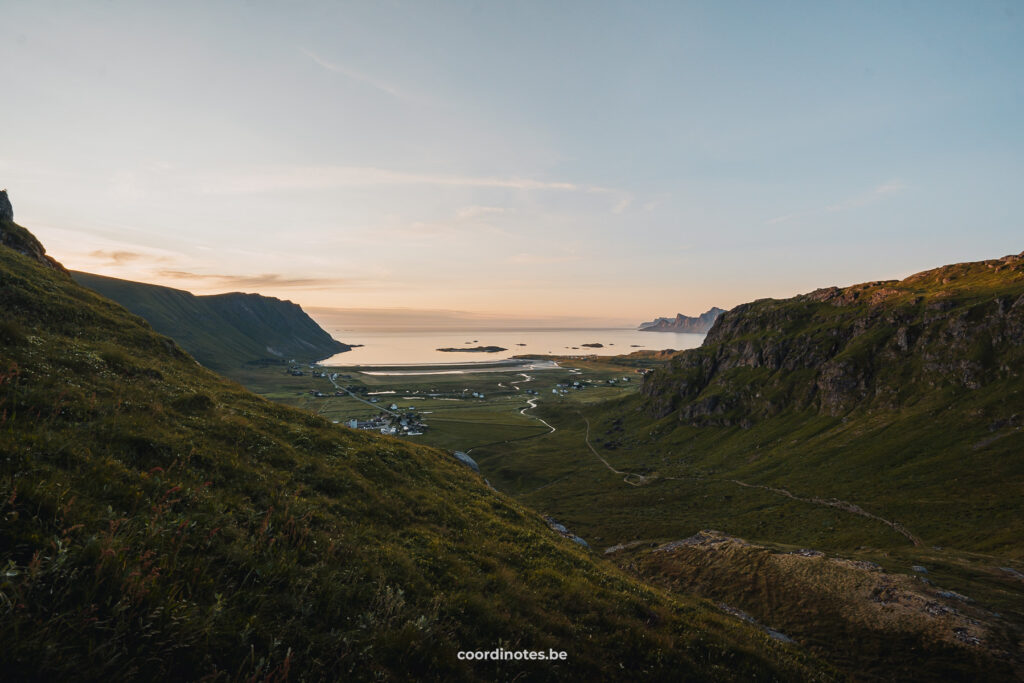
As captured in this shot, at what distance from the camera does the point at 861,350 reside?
12481 cm

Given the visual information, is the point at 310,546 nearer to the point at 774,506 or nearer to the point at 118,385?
→ the point at 118,385

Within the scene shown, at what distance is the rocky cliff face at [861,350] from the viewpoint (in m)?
99.0

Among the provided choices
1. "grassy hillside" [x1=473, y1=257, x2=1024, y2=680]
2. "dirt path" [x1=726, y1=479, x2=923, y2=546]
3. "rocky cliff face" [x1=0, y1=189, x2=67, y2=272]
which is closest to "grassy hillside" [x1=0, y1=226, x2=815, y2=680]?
"grassy hillside" [x1=473, y1=257, x2=1024, y2=680]

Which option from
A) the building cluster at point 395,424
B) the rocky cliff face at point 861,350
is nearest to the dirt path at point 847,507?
the rocky cliff face at point 861,350

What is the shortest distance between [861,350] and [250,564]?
165919mm

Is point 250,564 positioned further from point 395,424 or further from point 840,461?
point 395,424

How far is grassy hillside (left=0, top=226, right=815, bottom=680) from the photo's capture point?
6.17 meters

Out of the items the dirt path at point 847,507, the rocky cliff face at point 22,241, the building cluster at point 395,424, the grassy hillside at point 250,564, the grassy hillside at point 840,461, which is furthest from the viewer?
the building cluster at point 395,424

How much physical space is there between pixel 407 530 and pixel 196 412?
510 inches

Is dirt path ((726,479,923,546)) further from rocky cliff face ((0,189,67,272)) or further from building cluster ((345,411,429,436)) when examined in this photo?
building cluster ((345,411,429,436))

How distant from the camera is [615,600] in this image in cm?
1464

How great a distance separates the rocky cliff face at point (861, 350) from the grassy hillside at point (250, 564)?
430ft

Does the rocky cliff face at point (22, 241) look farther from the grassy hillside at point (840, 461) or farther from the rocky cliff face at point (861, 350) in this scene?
the rocky cliff face at point (861, 350)

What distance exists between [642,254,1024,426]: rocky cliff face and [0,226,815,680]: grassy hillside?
131127 millimetres
